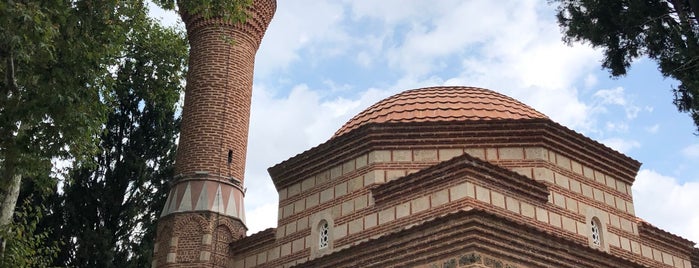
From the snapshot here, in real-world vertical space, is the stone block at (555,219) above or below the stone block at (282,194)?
below

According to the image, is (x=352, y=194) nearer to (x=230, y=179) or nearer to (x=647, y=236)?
(x=230, y=179)

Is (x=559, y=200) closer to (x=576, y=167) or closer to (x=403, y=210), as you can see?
(x=576, y=167)

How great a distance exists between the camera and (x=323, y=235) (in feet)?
33.6

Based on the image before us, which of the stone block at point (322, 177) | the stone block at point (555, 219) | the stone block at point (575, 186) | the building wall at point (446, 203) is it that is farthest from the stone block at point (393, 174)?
the stone block at point (575, 186)

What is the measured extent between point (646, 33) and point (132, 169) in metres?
10.5

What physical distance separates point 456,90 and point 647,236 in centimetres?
342

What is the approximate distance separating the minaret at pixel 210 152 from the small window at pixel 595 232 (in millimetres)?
5189

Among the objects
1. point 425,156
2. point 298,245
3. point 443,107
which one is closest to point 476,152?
point 425,156

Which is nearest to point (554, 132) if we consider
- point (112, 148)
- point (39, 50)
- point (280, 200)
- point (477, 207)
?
point (477, 207)

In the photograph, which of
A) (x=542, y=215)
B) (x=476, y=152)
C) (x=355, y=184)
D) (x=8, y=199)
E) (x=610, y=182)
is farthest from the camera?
(x=610, y=182)

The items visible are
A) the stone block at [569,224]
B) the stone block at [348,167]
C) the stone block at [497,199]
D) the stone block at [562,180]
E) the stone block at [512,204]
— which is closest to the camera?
the stone block at [497,199]

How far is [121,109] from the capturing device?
1530 centimetres

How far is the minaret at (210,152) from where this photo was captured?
11148 mm

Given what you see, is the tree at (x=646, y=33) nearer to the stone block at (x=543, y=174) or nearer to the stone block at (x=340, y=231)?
the stone block at (x=543, y=174)
